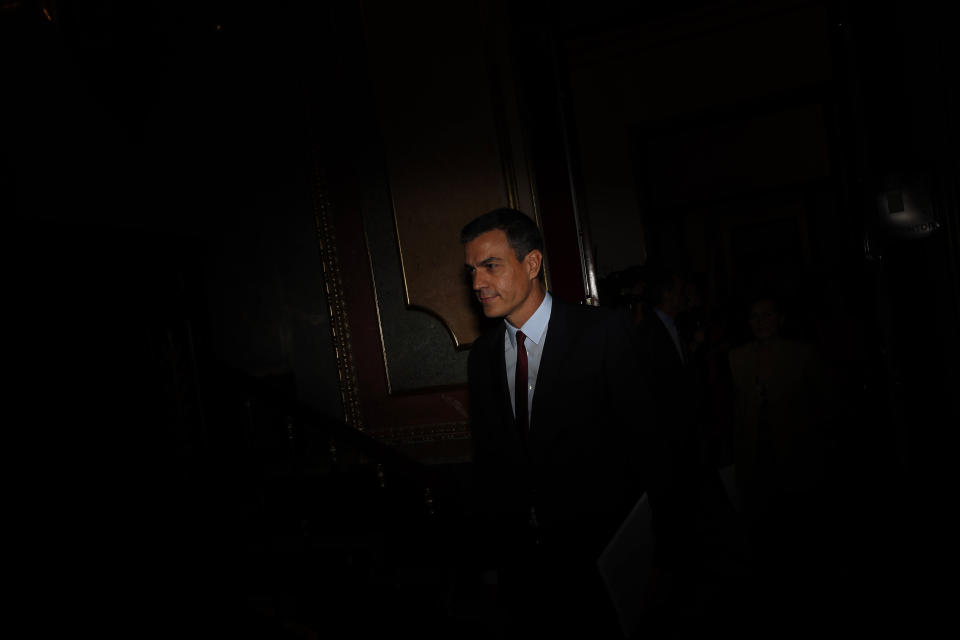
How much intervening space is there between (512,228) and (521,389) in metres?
0.52

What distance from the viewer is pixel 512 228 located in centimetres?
196

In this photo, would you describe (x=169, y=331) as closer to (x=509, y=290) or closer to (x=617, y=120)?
(x=509, y=290)

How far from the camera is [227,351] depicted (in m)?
4.21

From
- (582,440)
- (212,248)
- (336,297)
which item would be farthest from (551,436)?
(212,248)

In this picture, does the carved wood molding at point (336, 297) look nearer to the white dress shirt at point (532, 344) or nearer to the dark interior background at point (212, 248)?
the dark interior background at point (212, 248)

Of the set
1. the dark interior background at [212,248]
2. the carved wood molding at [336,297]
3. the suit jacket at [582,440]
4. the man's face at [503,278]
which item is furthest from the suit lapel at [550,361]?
the carved wood molding at [336,297]

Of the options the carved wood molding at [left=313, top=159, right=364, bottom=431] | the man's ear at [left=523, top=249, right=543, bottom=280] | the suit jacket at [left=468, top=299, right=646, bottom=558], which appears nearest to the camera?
the suit jacket at [left=468, top=299, right=646, bottom=558]

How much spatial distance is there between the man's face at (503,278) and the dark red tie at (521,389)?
0.35 feet

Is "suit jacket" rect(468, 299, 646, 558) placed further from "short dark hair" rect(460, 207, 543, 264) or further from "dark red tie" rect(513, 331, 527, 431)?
"short dark hair" rect(460, 207, 543, 264)

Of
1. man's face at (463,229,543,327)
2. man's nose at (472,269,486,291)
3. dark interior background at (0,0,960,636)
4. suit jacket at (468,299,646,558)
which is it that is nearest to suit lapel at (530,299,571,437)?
suit jacket at (468,299,646,558)

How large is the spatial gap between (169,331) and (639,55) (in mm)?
6345

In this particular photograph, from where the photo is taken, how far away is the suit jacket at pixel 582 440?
1729 mm

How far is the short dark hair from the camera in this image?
1.96 metres

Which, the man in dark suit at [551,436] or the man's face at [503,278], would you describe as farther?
the man's face at [503,278]
